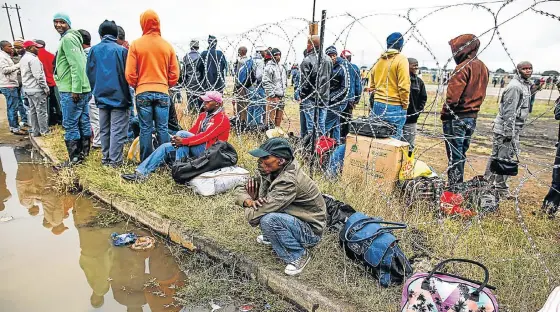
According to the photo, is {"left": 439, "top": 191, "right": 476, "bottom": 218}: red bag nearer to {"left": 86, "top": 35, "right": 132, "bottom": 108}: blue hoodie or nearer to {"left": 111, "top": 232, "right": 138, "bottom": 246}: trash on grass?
{"left": 111, "top": 232, "right": 138, "bottom": 246}: trash on grass

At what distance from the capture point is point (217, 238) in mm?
3279

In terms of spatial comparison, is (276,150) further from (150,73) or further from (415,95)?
(415,95)

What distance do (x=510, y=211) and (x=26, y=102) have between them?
8652 mm

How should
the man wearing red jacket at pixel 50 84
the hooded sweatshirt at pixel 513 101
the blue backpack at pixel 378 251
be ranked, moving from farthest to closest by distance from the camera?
1. the man wearing red jacket at pixel 50 84
2. the hooded sweatshirt at pixel 513 101
3. the blue backpack at pixel 378 251

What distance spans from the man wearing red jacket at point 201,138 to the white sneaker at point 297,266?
210 centimetres

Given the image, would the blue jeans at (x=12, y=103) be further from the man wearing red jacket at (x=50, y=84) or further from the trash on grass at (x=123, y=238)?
the trash on grass at (x=123, y=238)

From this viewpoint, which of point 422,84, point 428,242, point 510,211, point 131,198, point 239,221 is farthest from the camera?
point 422,84

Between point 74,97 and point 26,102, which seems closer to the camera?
point 74,97

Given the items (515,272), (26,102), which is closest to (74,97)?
(26,102)

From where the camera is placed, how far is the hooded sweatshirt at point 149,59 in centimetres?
450

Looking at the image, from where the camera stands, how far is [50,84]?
24.2ft

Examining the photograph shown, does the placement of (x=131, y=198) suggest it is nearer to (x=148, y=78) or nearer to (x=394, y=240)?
(x=148, y=78)


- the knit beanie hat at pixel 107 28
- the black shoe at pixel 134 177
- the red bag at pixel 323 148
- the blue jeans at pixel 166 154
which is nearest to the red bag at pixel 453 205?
the red bag at pixel 323 148

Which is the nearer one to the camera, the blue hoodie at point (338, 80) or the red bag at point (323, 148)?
the red bag at point (323, 148)
